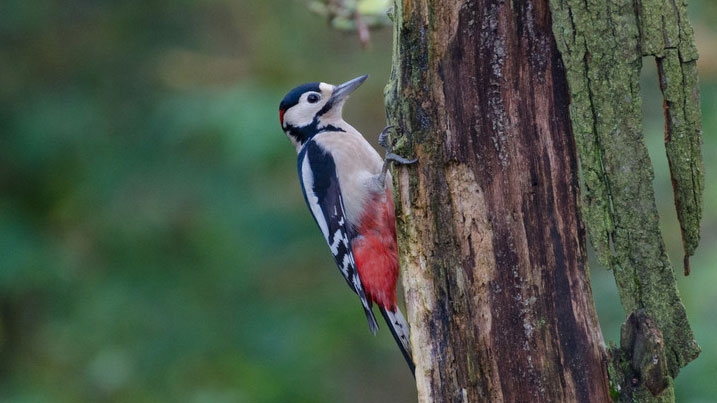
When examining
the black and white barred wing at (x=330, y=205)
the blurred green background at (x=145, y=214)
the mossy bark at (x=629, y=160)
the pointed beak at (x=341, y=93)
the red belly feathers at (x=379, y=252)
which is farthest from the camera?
the blurred green background at (x=145, y=214)

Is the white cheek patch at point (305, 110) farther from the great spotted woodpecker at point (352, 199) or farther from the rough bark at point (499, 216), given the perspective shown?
the rough bark at point (499, 216)

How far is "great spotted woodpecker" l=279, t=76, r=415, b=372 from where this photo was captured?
439 centimetres

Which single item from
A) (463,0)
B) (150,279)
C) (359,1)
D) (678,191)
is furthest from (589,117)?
(150,279)

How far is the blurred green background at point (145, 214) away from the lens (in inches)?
283

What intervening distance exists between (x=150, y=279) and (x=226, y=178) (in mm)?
1080

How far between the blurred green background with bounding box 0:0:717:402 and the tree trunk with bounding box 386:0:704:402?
4029 mm

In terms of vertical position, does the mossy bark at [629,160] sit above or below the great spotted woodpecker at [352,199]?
below

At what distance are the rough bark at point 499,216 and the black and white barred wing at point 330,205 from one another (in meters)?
1.46

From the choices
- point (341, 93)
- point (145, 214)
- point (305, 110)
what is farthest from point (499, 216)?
point (145, 214)

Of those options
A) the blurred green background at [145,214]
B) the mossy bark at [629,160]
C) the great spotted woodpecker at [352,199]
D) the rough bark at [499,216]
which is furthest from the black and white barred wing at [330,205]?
the blurred green background at [145,214]

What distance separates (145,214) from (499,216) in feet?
16.1

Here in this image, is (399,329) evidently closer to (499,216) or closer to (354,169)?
(354,169)

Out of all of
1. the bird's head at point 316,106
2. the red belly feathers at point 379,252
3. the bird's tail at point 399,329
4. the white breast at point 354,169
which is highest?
the bird's head at point 316,106

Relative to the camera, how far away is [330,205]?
15.3 feet
